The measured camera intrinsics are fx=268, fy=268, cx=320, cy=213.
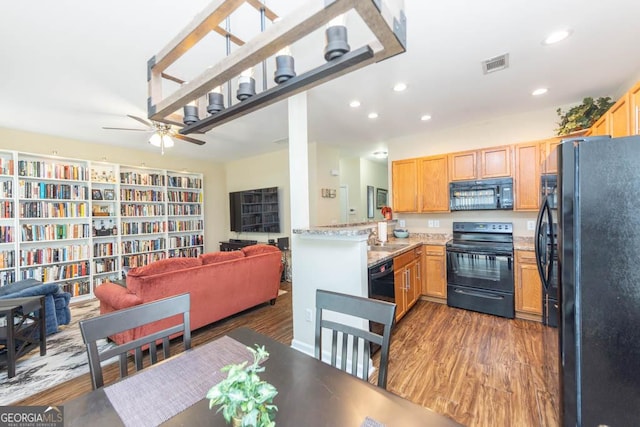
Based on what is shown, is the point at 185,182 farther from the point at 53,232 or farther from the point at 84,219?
the point at 53,232

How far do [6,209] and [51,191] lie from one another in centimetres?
56

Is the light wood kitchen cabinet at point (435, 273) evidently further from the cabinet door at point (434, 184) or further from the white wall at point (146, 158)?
the white wall at point (146, 158)

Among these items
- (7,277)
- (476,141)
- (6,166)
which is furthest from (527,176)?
(7,277)

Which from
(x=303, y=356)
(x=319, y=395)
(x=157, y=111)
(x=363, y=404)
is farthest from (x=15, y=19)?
(x=363, y=404)

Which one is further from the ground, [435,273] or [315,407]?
[315,407]

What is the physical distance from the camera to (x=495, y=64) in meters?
2.48

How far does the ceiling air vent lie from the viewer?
2392 millimetres

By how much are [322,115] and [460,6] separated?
7.04 feet

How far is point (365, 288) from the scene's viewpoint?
7.50 ft

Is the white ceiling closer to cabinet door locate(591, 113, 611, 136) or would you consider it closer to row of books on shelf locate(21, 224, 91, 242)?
cabinet door locate(591, 113, 611, 136)

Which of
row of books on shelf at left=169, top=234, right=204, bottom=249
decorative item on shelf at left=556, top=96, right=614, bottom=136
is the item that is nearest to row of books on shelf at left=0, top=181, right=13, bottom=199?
row of books on shelf at left=169, top=234, right=204, bottom=249

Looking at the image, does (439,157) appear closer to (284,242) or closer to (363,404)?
(284,242)

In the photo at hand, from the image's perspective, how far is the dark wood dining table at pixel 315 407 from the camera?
0.83 meters

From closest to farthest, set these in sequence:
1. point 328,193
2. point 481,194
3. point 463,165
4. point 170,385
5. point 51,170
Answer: point 170,385, point 481,194, point 463,165, point 51,170, point 328,193
